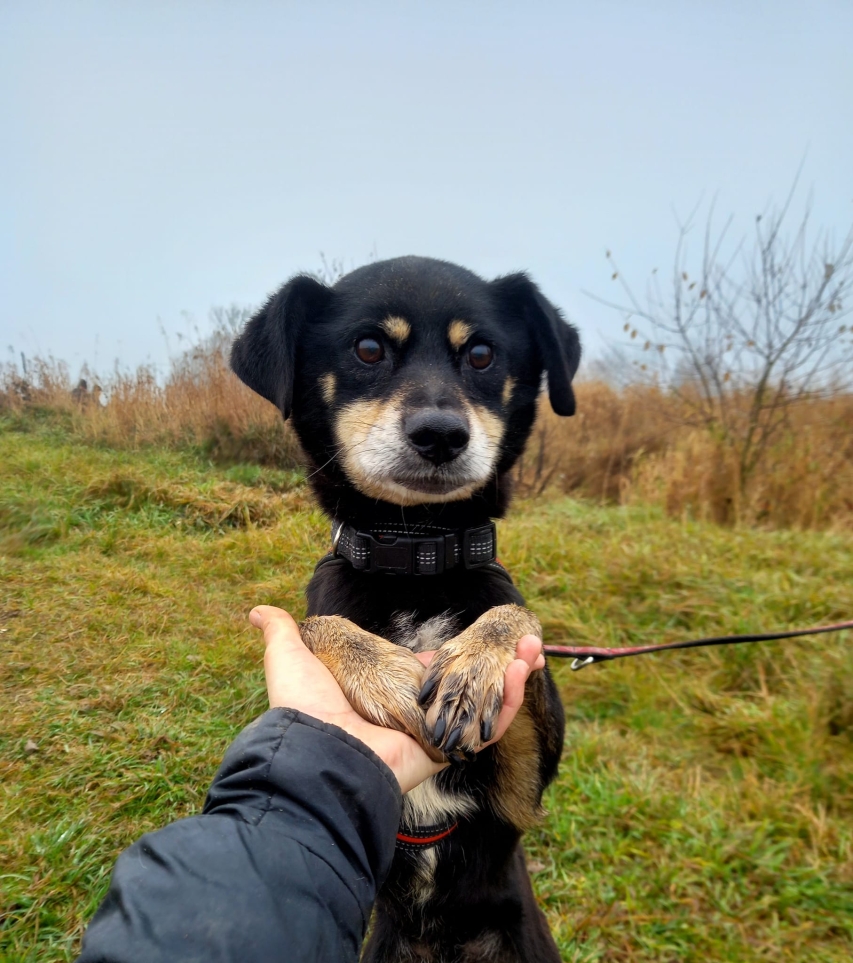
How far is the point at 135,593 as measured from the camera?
10.6ft

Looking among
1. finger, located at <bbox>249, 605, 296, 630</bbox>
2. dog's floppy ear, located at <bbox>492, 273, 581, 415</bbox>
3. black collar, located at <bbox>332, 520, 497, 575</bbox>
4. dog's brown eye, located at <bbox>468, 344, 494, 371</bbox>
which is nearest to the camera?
finger, located at <bbox>249, 605, 296, 630</bbox>

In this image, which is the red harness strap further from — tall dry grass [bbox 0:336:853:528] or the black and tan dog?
tall dry grass [bbox 0:336:853:528]

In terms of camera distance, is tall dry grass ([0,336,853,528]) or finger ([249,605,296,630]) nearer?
finger ([249,605,296,630])

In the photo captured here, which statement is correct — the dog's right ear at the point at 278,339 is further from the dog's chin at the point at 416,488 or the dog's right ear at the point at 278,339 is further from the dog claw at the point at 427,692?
the dog claw at the point at 427,692

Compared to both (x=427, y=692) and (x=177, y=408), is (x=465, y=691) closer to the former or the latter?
(x=427, y=692)

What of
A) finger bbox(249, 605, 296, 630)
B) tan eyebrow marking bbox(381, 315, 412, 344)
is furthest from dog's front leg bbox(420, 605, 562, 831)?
tan eyebrow marking bbox(381, 315, 412, 344)

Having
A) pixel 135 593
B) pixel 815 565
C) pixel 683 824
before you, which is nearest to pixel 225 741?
pixel 135 593

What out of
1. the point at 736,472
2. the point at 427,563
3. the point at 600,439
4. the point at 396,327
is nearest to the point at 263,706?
the point at 427,563

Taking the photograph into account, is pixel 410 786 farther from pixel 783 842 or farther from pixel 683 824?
pixel 783 842

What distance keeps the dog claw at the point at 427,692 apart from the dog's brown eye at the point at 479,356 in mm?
1227

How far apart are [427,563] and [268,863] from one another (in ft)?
3.37

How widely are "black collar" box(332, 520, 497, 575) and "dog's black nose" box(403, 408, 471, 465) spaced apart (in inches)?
10.7

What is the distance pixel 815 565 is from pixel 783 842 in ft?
10.0

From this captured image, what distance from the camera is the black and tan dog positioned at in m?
1.58
